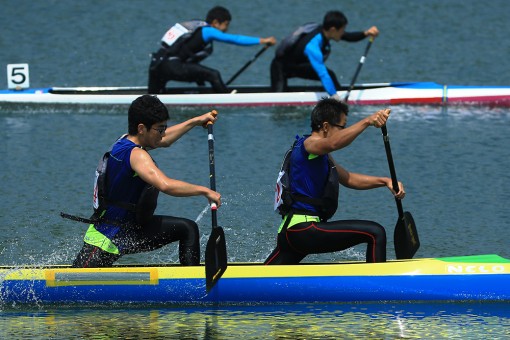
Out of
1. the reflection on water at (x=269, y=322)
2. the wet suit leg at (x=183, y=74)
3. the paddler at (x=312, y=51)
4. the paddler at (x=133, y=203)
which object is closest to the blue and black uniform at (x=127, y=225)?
the paddler at (x=133, y=203)

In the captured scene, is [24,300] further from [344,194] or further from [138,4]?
[138,4]

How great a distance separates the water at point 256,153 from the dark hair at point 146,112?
147 centimetres

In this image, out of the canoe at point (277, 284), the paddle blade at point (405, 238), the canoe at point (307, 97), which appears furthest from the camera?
the canoe at point (307, 97)

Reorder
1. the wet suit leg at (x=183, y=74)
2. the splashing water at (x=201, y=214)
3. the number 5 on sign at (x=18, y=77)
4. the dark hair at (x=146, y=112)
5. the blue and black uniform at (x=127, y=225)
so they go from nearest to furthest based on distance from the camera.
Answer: the dark hair at (x=146, y=112) < the blue and black uniform at (x=127, y=225) < the splashing water at (x=201, y=214) < the wet suit leg at (x=183, y=74) < the number 5 on sign at (x=18, y=77)

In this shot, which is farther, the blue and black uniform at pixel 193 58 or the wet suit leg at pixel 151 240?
the blue and black uniform at pixel 193 58

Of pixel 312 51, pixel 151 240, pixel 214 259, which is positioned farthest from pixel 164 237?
pixel 312 51

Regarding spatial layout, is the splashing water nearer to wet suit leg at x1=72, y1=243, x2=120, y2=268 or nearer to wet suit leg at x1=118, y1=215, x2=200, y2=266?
wet suit leg at x1=118, y1=215, x2=200, y2=266

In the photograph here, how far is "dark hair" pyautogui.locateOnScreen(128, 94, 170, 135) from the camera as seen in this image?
34.3 ft

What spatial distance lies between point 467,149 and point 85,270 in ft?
26.2

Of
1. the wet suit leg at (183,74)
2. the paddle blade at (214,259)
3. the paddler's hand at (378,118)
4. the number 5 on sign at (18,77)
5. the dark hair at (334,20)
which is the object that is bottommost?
the number 5 on sign at (18,77)

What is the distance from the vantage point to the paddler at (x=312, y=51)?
65.1 ft

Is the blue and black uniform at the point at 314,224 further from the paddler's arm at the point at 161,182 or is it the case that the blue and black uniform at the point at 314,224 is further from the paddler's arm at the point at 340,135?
the paddler's arm at the point at 161,182

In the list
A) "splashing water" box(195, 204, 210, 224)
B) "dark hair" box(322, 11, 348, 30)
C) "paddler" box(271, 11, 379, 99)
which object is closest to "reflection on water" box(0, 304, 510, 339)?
"splashing water" box(195, 204, 210, 224)

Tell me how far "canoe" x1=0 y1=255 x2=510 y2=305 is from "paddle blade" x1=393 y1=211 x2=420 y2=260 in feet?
2.18
